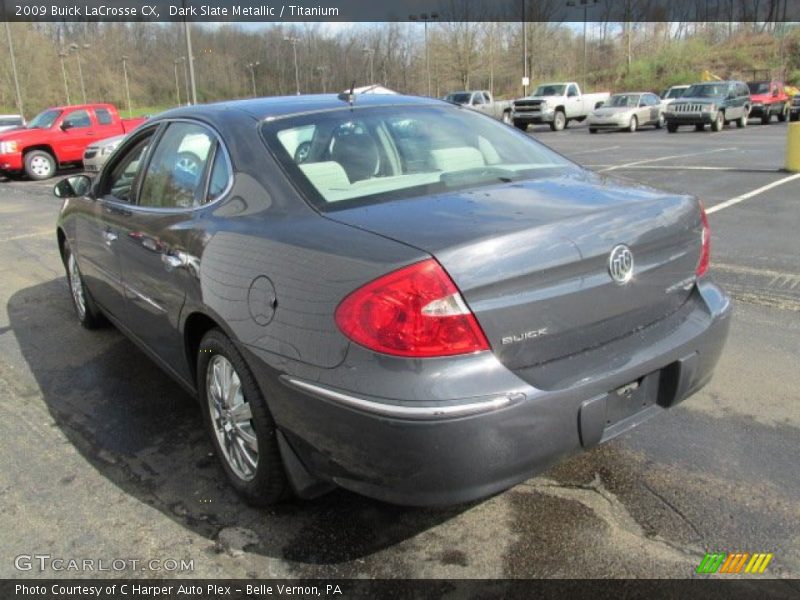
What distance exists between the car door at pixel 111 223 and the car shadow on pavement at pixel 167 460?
452mm

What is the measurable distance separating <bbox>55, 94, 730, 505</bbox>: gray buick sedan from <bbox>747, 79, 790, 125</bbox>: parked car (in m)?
30.7

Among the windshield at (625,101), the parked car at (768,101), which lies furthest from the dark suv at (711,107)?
the parked car at (768,101)

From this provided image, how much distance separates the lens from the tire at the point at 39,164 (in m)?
18.5

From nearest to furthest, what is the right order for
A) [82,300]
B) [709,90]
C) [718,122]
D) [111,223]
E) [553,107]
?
[111,223], [82,300], [718,122], [709,90], [553,107]

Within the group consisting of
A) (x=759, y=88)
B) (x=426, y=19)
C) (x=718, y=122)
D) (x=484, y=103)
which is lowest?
(x=718, y=122)

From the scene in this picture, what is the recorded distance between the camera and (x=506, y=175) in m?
2.89

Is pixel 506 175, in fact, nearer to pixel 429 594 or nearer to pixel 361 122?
pixel 361 122

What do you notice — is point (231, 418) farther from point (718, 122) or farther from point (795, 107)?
point (795, 107)

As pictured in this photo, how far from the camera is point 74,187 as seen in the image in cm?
459

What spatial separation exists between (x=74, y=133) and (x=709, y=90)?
22309 millimetres

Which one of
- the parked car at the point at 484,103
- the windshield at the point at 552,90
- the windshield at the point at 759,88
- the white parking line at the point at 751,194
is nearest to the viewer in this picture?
the white parking line at the point at 751,194

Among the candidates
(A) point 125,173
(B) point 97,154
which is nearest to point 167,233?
(A) point 125,173

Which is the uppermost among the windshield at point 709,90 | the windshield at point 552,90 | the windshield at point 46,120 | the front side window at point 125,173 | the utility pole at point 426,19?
the utility pole at point 426,19

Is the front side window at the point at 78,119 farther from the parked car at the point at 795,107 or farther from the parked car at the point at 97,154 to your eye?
the parked car at the point at 795,107
